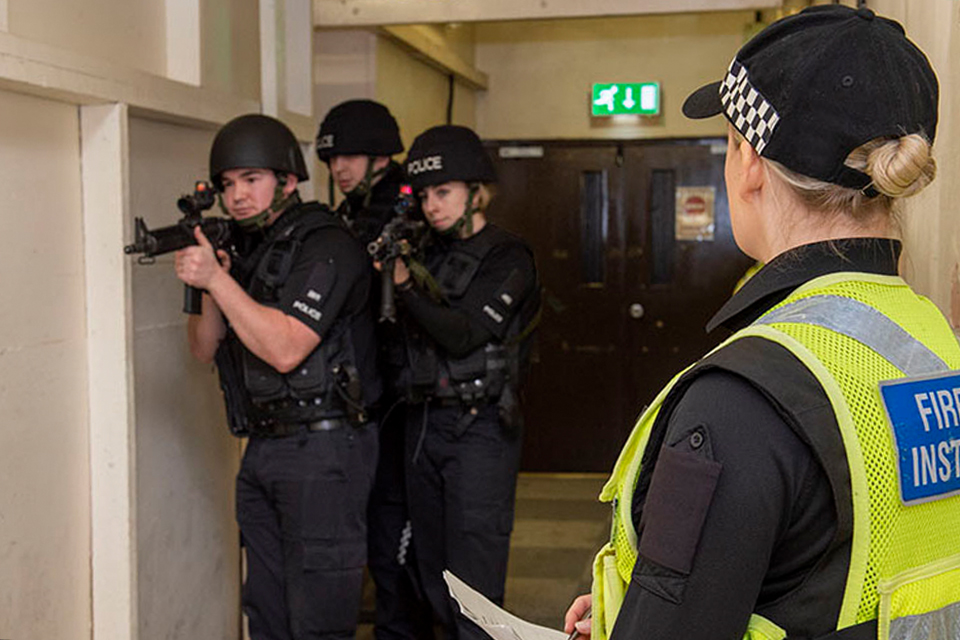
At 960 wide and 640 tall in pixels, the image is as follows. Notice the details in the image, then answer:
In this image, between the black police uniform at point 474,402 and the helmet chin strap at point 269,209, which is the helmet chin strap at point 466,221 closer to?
the black police uniform at point 474,402

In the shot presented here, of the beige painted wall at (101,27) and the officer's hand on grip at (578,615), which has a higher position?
the beige painted wall at (101,27)

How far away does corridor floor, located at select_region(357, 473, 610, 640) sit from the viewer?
14.6 feet

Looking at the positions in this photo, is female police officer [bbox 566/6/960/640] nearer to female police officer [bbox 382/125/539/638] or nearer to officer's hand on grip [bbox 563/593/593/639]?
officer's hand on grip [bbox 563/593/593/639]

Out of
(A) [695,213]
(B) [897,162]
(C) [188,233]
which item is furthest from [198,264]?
(A) [695,213]

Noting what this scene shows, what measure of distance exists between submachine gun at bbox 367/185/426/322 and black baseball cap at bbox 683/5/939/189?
2.00 meters

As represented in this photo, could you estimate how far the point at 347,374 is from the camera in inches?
115

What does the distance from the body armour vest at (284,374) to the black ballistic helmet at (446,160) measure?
47 centimetres

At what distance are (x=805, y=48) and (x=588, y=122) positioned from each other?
5742mm

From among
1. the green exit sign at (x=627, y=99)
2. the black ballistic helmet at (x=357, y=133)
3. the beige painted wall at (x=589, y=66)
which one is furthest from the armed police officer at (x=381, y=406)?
the beige painted wall at (x=589, y=66)

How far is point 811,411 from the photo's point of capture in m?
0.97

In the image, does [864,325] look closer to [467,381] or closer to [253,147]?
[253,147]

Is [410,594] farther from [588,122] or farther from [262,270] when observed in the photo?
[588,122]

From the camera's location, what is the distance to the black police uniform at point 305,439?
2.87 m

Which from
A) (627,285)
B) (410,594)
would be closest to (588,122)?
(627,285)
